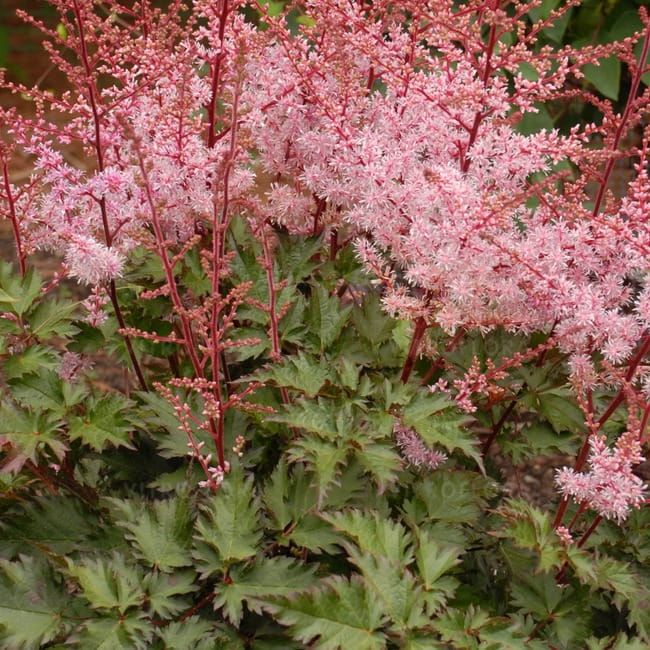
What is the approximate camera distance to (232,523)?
1557 mm

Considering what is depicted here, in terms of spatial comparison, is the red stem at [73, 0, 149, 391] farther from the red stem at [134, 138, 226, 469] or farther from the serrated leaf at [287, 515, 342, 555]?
the serrated leaf at [287, 515, 342, 555]

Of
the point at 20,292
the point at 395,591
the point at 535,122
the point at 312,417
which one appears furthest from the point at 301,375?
the point at 535,122

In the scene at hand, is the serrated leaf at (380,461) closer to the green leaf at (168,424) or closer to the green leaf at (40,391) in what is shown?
the green leaf at (168,424)

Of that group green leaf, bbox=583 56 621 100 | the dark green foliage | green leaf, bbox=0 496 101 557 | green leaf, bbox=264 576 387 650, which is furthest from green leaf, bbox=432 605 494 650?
green leaf, bbox=583 56 621 100

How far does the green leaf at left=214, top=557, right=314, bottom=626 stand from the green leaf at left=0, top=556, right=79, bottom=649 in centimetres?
27

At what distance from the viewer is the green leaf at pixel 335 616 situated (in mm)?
1383

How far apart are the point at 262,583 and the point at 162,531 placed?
0.67 feet

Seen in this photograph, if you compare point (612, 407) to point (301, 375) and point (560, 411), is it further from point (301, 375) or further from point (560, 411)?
point (301, 375)

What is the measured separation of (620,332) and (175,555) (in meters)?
0.88

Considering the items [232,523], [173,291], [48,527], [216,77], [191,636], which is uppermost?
[216,77]

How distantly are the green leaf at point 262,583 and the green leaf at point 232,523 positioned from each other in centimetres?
3

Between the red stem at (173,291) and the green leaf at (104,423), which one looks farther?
the green leaf at (104,423)

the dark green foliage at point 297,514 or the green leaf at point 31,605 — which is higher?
the dark green foliage at point 297,514

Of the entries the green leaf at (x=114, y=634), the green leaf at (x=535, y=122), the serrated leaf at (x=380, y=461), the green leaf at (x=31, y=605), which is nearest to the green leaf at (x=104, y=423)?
the green leaf at (x=31, y=605)
